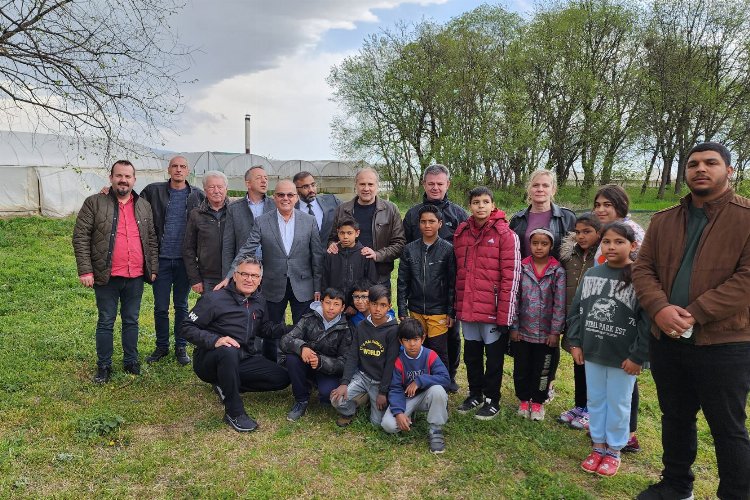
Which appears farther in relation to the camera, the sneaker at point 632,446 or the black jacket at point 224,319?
the black jacket at point 224,319

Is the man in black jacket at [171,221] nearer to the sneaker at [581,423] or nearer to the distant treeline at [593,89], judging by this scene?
the sneaker at [581,423]

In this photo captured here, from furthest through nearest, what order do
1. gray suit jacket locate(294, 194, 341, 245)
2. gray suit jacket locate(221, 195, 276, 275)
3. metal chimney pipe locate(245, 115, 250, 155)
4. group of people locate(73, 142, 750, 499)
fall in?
metal chimney pipe locate(245, 115, 250, 155) → gray suit jacket locate(294, 194, 341, 245) → gray suit jacket locate(221, 195, 276, 275) → group of people locate(73, 142, 750, 499)

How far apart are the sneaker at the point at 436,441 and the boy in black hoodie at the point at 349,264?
1246 mm

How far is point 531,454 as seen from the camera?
3682 millimetres

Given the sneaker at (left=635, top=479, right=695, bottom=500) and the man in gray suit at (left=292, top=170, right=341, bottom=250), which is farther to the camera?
the man in gray suit at (left=292, top=170, right=341, bottom=250)

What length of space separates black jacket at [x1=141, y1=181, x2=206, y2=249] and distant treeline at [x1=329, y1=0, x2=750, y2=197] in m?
16.4

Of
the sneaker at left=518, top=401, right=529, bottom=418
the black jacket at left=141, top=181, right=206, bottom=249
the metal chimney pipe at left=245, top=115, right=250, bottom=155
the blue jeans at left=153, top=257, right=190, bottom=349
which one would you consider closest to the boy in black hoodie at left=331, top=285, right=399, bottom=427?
the sneaker at left=518, top=401, right=529, bottom=418

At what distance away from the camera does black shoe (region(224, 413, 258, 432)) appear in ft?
13.0

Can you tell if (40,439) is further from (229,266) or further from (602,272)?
(602,272)

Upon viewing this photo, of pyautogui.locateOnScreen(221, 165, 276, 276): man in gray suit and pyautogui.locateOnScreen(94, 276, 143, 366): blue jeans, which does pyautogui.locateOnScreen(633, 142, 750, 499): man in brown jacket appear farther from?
pyautogui.locateOnScreen(94, 276, 143, 366): blue jeans

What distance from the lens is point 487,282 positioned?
4.06 meters

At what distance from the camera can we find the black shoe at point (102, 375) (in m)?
4.79

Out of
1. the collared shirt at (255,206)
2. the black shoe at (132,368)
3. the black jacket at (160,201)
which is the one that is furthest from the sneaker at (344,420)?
the black jacket at (160,201)

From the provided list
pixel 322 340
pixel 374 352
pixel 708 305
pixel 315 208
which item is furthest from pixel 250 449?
pixel 708 305
